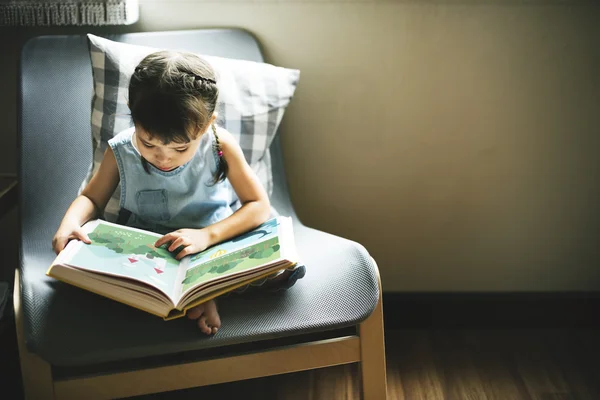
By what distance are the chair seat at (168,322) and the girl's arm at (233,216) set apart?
0.39 ft

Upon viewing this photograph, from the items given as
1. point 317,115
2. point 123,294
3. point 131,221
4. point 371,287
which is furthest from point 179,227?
point 317,115

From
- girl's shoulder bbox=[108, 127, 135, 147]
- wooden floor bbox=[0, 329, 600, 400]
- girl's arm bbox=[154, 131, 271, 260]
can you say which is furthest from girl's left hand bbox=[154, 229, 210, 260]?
wooden floor bbox=[0, 329, 600, 400]

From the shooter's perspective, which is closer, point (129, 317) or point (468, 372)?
point (129, 317)

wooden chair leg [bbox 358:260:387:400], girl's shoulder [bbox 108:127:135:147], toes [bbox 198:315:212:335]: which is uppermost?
girl's shoulder [bbox 108:127:135:147]

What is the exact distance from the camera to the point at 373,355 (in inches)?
50.8

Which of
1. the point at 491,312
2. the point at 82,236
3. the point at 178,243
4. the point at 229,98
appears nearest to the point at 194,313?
the point at 178,243

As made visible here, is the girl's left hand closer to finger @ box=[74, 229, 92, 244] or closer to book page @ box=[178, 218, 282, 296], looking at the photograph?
book page @ box=[178, 218, 282, 296]

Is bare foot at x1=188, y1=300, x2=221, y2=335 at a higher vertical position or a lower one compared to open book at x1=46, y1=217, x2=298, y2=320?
lower

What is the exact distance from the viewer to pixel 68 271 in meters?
1.14

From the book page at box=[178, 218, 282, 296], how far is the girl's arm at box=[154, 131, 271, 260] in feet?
0.06

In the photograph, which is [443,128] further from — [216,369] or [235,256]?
[216,369]

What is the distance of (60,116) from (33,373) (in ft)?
2.01

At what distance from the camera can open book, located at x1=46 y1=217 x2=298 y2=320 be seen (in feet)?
3.76

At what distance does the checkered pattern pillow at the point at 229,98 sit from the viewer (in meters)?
1.48
